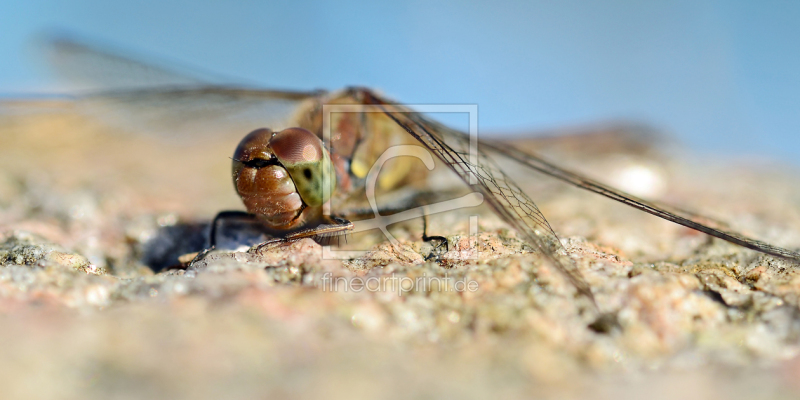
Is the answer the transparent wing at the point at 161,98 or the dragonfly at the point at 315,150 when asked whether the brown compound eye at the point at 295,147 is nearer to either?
the dragonfly at the point at 315,150

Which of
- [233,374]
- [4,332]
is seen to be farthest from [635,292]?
[4,332]

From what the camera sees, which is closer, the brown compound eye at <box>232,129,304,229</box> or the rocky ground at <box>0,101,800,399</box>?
the rocky ground at <box>0,101,800,399</box>

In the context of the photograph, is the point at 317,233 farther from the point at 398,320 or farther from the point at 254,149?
the point at 398,320

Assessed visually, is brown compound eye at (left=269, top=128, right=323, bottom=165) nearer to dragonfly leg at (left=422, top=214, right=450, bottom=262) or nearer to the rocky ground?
the rocky ground

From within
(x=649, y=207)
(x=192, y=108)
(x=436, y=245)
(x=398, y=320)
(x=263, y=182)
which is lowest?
(x=398, y=320)

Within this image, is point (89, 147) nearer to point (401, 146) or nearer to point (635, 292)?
point (401, 146)

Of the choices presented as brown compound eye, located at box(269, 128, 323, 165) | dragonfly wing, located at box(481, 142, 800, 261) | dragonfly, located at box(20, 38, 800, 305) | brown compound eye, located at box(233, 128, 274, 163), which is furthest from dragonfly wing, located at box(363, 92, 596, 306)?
brown compound eye, located at box(233, 128, 274, 163)

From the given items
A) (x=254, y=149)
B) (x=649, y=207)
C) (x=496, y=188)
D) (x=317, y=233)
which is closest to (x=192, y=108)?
(x=254, y=149)

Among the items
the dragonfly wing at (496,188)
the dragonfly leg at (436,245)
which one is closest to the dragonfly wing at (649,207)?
the dragonfly wing at (496,188)
